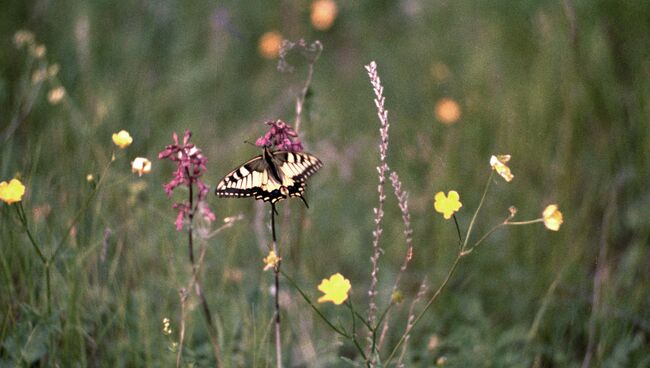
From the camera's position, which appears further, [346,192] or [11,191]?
[346,192]

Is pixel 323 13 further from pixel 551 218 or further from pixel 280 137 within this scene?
pixel 551 218

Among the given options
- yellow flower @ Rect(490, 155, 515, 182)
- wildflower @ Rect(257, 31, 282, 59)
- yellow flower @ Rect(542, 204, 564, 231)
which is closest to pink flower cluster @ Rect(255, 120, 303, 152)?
yellow flower @ Rect(490, 155, 515, 182)

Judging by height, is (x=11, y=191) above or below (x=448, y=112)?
below

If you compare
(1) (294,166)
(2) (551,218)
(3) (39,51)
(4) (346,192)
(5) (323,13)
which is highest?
(5) (323,13)

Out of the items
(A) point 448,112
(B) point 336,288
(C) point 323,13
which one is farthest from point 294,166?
(C) point 323,13

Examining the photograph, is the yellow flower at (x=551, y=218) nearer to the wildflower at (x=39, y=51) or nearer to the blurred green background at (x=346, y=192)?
the blurred green background at (x=346, y=192)

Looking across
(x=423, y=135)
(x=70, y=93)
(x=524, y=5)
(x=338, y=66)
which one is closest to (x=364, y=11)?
(x=338, y=66)

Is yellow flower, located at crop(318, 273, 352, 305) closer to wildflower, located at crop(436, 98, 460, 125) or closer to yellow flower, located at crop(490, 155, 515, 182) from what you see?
yellow flower, located at crop(490, 155, 515, 182)

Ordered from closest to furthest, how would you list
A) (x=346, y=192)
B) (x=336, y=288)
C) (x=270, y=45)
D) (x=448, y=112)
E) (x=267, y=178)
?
(x=336, y=288) < (x=267, y=178) < (x=346, y=192) < (x=448, y=112) < (x=270, y=45)
